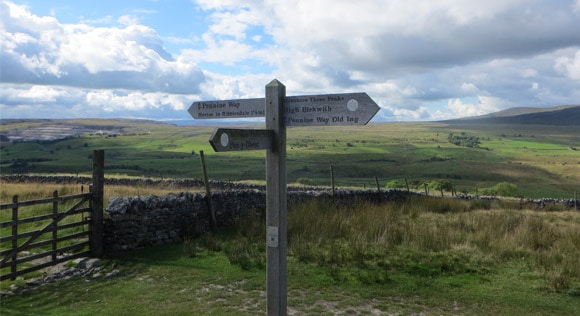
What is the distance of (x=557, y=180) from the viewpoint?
55.1 m

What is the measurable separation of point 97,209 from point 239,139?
6.46 meters

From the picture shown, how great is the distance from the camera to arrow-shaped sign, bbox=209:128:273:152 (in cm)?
356

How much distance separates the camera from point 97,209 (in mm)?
9148

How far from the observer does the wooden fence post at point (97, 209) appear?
29.5 ft

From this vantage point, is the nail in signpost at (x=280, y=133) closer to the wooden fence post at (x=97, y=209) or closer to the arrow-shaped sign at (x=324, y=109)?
the arrow-shaped sign at (x=324, y=109)

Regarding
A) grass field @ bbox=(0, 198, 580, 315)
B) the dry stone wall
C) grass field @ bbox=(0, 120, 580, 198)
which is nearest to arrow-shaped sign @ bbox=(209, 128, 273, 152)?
grass field @ bbox=(0, 198, 580, 315)

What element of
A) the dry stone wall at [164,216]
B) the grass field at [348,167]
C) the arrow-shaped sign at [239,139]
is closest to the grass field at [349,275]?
the dry stone wall at [164,216]

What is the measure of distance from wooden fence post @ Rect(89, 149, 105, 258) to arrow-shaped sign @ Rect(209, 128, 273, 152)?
6.14m

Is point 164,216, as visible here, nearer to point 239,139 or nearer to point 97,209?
point 97,209

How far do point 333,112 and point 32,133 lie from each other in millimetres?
150415

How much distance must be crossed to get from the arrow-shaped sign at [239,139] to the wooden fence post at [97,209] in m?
6.14

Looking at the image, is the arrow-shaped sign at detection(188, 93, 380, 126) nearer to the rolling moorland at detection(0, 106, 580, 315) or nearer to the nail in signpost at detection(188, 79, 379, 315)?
the nail in signpost at detection(188, 79, 379, 315)

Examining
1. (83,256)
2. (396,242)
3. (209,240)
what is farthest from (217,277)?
(396,242)

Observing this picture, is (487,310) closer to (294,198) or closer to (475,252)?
(475,252)
